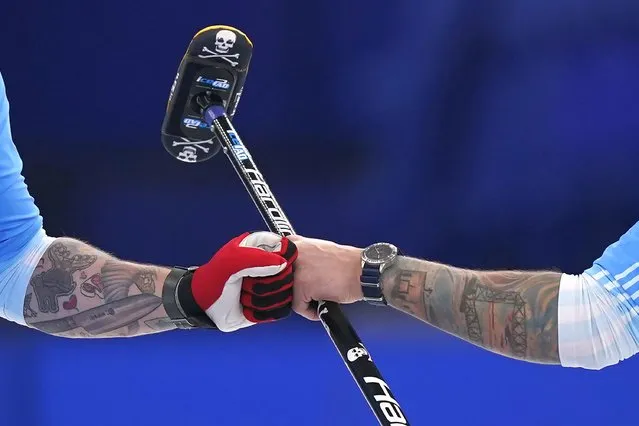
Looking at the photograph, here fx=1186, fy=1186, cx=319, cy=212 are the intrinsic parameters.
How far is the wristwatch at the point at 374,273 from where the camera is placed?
2.21 metres

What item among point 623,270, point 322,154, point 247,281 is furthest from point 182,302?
point 322,154

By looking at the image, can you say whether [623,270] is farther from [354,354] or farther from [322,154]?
[322,154]

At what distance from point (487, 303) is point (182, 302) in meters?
0.60

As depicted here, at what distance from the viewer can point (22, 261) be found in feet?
7.91

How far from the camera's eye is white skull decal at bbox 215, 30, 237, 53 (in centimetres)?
265

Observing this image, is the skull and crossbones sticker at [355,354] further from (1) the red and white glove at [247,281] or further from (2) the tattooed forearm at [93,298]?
(2) the tattooed forearm at [93,298]

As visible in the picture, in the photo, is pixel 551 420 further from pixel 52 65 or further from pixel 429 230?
pixel 52 65

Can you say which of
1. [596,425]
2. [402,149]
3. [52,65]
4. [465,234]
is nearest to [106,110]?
[52,65]

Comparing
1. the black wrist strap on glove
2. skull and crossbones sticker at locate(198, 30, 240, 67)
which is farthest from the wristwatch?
skull and crossbones sticker at locate(198, 30, 240, 67)

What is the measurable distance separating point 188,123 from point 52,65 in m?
1.01

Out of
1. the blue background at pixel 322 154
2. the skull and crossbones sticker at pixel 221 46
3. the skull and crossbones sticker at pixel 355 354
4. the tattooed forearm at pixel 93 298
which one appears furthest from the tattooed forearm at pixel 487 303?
the blue background at pixel 322 154

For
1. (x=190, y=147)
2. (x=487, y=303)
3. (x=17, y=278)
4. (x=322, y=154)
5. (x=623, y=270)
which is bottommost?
(x=17, y=278)

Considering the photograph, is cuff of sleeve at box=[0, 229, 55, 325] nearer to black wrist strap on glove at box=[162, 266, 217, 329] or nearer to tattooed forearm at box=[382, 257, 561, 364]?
black wrist strap on glove at box=[162, 266, 217, 329]

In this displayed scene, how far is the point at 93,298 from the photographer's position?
240 cm
